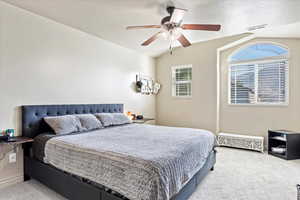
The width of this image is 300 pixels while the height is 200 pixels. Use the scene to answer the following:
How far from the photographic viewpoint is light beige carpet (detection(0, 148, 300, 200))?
216 cm

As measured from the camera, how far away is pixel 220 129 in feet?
15.7

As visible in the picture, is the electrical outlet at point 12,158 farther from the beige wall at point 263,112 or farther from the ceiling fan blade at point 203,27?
the beige wall at point 263,112

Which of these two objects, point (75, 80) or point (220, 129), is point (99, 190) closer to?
point (75, 80)

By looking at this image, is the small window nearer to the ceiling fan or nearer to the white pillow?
the white pillow

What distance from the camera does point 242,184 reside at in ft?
8.10

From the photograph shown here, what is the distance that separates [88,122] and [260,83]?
171 inches

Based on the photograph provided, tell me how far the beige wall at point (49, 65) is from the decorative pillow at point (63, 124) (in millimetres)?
448

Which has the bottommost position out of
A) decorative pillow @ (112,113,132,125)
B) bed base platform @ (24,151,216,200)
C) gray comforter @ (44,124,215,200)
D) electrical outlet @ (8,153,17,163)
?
bed base platform @ (24,151,216,200)

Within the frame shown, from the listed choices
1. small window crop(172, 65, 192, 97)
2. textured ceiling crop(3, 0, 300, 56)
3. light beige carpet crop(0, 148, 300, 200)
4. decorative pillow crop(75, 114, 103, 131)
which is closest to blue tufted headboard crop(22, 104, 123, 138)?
decorative pillow crop(75, 114, 103, 131)

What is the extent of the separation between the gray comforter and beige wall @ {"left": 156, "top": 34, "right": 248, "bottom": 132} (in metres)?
2.64

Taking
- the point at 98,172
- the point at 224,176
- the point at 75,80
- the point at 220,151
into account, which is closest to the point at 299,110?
the point at 220,151

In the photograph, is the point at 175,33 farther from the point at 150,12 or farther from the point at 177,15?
the point at 150,12

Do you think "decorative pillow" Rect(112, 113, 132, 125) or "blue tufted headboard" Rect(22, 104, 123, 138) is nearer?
"blue tufted headboard" Rect(22, 104, 123, 138)

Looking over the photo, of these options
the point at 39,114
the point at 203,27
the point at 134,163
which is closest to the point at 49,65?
the point at 39,114
